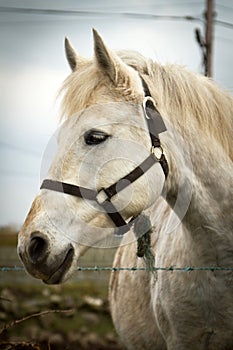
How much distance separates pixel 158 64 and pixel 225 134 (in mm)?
544

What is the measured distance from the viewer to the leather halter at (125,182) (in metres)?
3.16

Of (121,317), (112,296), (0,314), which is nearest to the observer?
(121,317)

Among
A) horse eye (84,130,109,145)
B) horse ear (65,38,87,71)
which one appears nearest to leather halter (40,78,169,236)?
horse eye (84,130,109,145)

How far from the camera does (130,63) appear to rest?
356 cm

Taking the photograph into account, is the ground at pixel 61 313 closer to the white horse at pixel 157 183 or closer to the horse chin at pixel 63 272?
the white horse at pixel 157 183

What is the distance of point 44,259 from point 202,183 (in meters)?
1.02

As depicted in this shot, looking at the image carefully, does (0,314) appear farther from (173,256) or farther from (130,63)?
(130,63)

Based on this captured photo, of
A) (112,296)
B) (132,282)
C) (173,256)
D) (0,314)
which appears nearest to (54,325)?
(0,314)

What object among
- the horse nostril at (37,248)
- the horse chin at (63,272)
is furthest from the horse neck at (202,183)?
the horse nostril at (37,248)

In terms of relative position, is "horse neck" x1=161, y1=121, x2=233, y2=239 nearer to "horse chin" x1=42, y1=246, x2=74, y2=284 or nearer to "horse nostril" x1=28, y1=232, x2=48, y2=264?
"horse chin" x1=42, y1=246, x2=74, y2=284

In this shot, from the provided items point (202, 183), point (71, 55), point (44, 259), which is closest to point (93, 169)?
point (44, 259)

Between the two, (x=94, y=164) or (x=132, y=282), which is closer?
(x=94, y=164)

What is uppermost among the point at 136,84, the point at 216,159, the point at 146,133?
the point at 136,84

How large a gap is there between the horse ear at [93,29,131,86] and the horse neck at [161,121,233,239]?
17.3 inches
